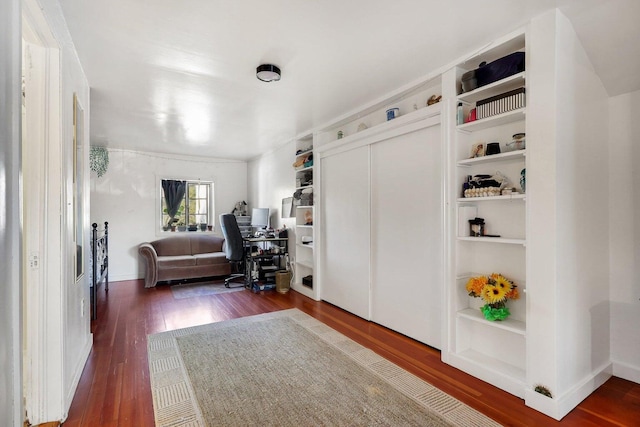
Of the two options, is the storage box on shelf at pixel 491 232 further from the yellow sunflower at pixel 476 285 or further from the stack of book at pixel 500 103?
the yellow sunflower at pixel 476 285

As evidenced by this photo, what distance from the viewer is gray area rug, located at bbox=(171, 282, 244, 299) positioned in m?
4.85

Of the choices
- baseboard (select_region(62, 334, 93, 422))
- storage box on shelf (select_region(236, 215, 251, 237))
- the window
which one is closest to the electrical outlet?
baseboard (select_region(62, 334, 93, 422))

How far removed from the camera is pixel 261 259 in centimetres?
539

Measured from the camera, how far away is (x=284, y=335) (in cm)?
314

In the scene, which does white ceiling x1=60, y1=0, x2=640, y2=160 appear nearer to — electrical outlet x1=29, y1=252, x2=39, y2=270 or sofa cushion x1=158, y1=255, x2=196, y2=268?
electrical outlet x1=29, y1=252, x2=39, y2=270

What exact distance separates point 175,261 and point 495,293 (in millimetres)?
5082

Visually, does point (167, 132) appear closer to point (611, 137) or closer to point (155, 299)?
point (155, 299)

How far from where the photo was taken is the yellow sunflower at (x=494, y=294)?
2.18 metres

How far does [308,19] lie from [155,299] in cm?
426

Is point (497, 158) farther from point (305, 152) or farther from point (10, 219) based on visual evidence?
point (305, 152)

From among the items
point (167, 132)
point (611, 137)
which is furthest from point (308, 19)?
point (167, 132)

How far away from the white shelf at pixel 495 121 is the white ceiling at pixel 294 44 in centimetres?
54

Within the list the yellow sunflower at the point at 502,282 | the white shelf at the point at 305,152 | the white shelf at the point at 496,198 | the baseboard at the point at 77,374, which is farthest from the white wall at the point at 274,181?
the yellow sunflower at the point at 502,282

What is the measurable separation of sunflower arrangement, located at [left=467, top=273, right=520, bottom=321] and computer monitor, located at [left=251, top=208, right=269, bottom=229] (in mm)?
4124
